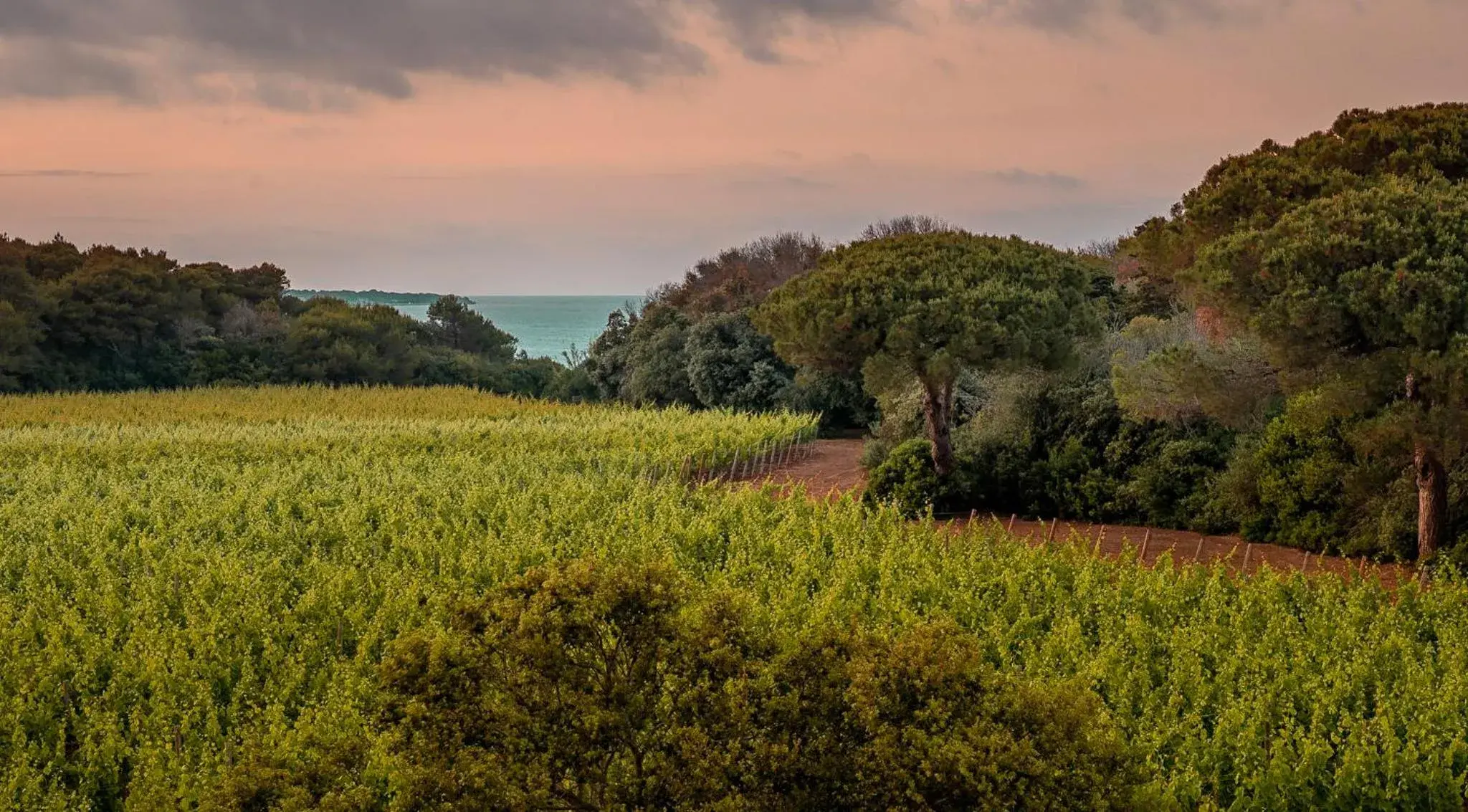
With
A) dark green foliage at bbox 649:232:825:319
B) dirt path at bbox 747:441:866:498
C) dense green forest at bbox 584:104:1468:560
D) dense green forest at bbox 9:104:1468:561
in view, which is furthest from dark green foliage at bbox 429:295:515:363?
dense green forest at bbox 584:104:1468:560

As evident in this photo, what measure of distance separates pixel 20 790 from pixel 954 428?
1904 cm

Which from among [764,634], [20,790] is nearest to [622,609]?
[764,634]

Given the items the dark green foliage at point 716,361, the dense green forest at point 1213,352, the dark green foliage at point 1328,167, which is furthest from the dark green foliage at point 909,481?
the dark green foliage at point 716,361

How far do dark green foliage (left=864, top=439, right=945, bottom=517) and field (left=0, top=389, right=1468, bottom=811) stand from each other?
1.96 metres

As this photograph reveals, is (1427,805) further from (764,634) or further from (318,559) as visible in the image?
(318,559)

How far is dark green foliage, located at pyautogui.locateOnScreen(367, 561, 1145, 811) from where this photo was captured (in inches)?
214

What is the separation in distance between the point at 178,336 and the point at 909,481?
41167 millimetres

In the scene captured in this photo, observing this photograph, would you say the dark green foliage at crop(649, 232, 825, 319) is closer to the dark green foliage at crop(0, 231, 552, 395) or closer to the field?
the dark green foliage at crop(0, 231, 552, 395)

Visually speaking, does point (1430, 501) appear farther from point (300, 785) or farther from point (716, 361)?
point (716, 361)

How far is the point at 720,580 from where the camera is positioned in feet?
39.6

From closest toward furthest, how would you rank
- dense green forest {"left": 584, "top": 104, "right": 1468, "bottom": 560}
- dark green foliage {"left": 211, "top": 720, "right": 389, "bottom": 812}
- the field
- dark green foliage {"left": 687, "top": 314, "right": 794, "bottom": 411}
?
1. dark green foliage {"left": 211, "top": 720, "right": 389, "bottom": 812}
2. the field
3. dense green forest {"left": 584, "top": 104, "right": 1468, "bottom": 560}
4. dark green foliage {"left": 687, "top": 314, "right": 794, "bottom": 411}

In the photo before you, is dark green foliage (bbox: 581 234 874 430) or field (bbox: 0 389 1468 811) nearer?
field (bbox: 0 389 1468 811)

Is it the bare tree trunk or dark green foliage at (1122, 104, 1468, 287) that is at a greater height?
dark green foliage at (1122, 104, 1468, 287)

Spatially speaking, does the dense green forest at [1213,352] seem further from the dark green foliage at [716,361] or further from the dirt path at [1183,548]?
the dark green foliage at [716,361]
